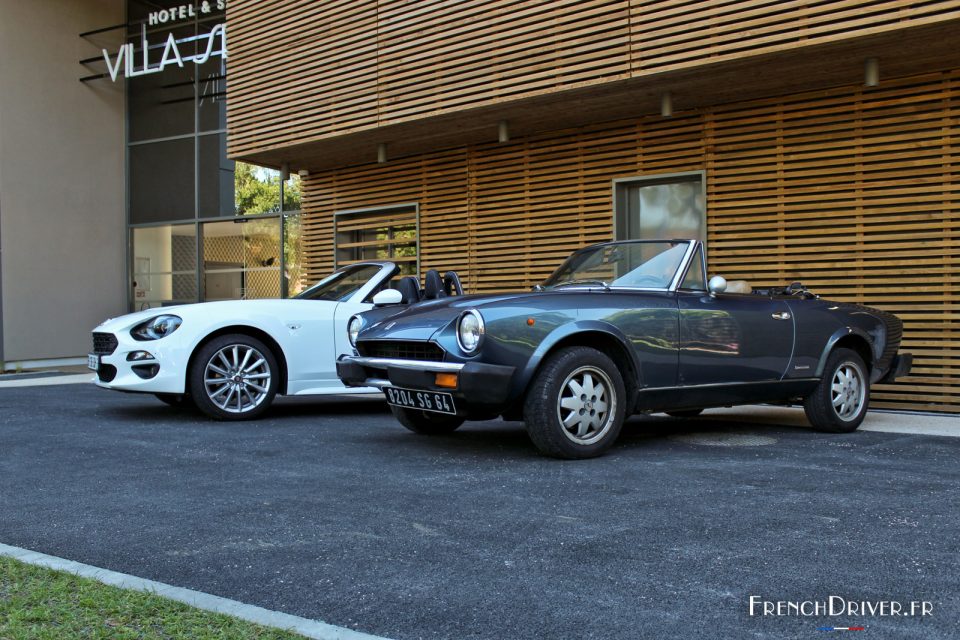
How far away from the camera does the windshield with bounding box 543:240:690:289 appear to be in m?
6.09

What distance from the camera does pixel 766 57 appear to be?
25.8 ft

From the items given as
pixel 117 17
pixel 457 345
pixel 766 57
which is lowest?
pixel 457 345

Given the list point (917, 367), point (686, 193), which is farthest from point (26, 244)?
point (917, 367)

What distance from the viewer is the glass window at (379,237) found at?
12.6m

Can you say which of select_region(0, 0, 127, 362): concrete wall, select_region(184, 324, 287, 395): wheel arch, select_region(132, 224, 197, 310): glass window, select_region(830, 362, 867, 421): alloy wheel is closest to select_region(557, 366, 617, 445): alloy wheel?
select_region(830, 362, 867, 421): alloy wheel

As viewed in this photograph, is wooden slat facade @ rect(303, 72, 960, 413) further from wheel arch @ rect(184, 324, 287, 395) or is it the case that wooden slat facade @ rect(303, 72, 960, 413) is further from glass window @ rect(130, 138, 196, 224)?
glass window @ rect(130, 138, 196, 224)

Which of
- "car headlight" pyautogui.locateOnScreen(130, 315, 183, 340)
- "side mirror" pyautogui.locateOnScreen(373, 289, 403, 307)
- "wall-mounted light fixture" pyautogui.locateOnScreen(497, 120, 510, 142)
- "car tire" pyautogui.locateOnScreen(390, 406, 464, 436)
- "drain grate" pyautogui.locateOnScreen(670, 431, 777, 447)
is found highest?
"wall-mounted light fixture" pyautogui.locateOnScreen(497, 120, 510, 142)

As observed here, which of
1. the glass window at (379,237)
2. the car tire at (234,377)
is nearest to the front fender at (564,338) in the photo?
the car tire at (234,377)

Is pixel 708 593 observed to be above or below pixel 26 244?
below

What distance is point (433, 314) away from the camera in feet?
18.1

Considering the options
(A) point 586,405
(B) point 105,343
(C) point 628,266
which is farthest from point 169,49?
(A) point 586,405

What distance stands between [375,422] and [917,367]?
5.06 meters

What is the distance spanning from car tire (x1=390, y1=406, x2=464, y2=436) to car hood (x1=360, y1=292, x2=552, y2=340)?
87 cm

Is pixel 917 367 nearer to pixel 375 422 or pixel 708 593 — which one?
pixel 375 422
